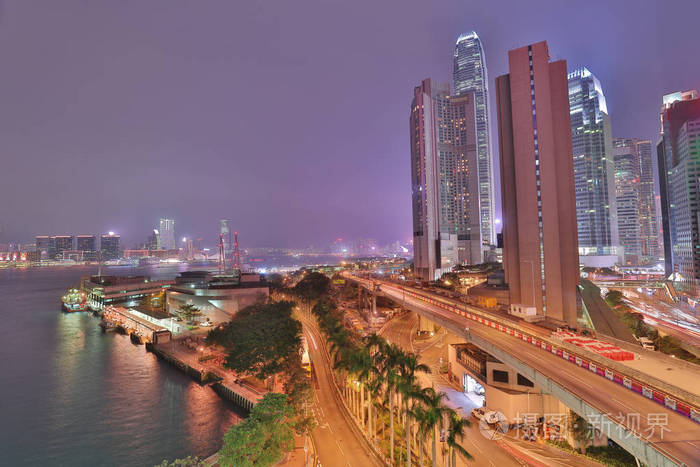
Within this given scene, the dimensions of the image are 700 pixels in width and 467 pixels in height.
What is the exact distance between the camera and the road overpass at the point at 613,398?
43.6 feet

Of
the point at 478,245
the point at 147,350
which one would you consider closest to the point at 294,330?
the point at 147,350

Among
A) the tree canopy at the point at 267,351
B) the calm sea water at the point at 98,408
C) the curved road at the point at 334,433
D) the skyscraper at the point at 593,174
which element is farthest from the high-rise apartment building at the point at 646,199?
Result: the calm sea water at the point at 98,408

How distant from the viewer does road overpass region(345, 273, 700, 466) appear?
13.3m

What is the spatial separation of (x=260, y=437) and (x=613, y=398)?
20598 mm

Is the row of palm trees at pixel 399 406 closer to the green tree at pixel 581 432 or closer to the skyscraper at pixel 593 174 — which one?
the green tree at pixel 581 432

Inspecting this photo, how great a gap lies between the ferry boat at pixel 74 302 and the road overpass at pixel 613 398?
12138cm

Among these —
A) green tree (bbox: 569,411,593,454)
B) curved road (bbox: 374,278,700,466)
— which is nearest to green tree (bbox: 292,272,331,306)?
curved road (bbox: 374,278,700,466)

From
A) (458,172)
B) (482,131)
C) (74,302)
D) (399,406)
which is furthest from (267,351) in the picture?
(482,131)

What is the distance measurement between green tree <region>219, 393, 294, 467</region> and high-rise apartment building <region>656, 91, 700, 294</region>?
94521mm

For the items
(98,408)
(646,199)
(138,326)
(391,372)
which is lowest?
(98,408)

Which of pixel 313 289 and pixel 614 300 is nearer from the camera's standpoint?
pixel 614 300

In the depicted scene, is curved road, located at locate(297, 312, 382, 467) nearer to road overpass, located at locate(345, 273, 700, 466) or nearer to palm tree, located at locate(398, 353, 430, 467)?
palm tree, located at locate(398, 353, 430, 467)

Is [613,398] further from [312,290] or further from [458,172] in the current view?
[458,172]

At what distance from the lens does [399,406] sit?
103 ft
